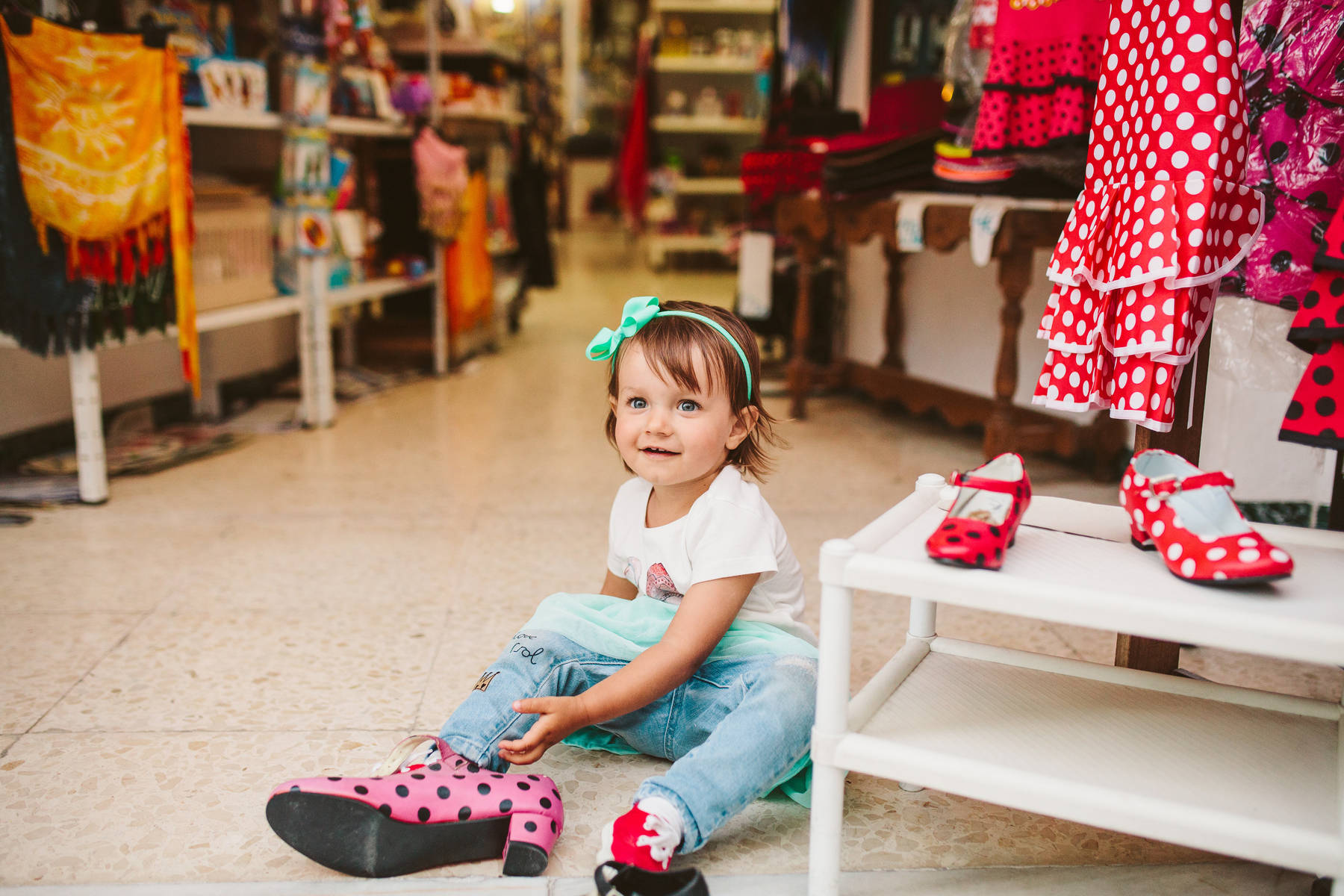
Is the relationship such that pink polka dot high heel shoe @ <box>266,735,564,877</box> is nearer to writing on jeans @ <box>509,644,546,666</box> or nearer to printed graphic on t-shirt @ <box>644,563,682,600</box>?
writing on jeans @ <box>509,644,546,666</box>

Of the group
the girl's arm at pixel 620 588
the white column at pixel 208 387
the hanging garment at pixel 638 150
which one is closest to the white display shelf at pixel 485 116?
the white column at pixel 208 387

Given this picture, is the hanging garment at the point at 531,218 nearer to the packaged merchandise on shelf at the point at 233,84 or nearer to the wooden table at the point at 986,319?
the wooden table at the point at 986,319

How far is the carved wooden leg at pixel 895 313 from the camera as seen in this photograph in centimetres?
387

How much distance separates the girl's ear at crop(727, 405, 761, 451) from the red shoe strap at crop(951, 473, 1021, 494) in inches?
12.9

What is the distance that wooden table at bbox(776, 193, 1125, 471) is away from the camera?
2.69 metres

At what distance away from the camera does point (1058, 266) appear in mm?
1410

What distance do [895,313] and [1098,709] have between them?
282 cm

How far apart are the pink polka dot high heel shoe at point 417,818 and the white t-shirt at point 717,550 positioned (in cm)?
32

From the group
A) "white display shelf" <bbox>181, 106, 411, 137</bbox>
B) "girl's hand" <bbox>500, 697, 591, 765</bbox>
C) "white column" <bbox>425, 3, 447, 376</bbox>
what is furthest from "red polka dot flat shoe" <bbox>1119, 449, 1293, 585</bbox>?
"white column" <bbox>425, 3, 447, 376</bbox>

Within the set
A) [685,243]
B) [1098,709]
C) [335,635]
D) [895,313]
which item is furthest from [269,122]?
[685,243]

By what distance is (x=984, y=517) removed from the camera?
1.05 meters

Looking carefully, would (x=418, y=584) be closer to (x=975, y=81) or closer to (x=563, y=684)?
(x=563, y=684)

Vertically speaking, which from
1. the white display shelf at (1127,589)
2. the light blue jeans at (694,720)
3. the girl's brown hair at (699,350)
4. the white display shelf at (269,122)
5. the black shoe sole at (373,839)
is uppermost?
the white display shelf at (269,122)

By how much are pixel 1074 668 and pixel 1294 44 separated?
0.86m
